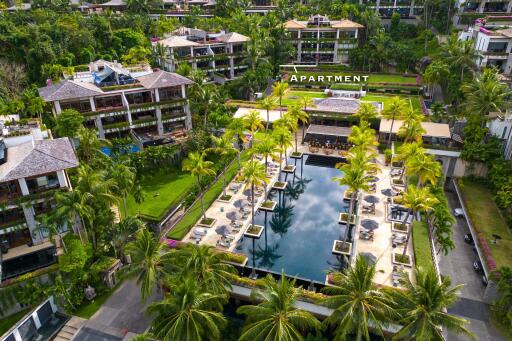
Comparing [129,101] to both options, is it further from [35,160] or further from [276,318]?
[276,318]

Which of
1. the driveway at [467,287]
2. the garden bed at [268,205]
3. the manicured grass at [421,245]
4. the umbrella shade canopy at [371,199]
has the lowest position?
the driveway at [467,287]

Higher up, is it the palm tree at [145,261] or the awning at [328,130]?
the palm tree at [145,261]

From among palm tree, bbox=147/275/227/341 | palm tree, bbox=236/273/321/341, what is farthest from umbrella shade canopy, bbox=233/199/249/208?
palm tree, bbox=236/273/321/341

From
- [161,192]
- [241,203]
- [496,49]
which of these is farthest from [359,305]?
[496,49]

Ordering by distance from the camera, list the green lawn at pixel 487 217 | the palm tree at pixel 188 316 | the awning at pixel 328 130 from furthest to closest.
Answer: the awning at pixel 328 130 → the green lawn at pixel 487 217 → the palm tree at pixel 188 316

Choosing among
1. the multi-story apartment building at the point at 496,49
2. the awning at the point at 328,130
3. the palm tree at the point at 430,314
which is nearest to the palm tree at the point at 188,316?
the palm tree at the point at 430,314

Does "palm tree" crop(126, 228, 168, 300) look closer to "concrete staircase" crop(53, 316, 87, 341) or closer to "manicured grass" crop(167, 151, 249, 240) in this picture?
"concrete staircase" crop(53, 316, 87, 341)

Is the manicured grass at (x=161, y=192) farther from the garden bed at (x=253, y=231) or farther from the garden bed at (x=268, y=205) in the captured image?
the garden bed at (x=253, y=231)
